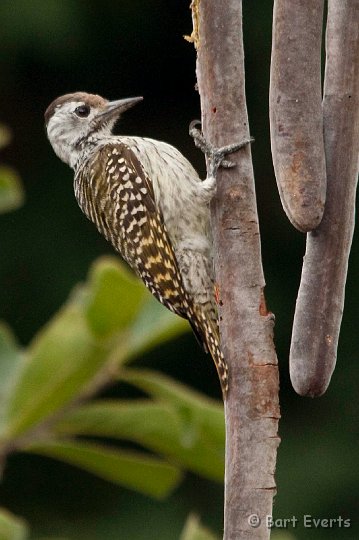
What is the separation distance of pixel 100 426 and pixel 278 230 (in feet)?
20.2

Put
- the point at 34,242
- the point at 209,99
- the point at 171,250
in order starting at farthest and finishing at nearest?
the point at 34,242, the point at 171,250, the point at 209,99

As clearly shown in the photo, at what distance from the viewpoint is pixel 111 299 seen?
12.8ft

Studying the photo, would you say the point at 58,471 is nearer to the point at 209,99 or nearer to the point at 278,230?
the point at 278,230

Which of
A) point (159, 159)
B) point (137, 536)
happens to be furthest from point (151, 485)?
point (137, 536)

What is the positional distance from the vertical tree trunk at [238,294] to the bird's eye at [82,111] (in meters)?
2.10

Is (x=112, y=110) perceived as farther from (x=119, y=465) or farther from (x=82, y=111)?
(x=119, y=465)

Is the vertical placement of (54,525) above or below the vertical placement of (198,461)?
above

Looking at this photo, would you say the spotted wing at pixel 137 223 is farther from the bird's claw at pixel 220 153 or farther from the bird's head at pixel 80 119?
the bird's claw at pixel 220 153

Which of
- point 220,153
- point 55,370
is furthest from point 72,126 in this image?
point 220,153

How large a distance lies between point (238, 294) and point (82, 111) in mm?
2402

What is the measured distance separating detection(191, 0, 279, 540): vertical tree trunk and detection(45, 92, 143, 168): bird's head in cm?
207

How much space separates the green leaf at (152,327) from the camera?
400cm

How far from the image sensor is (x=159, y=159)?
4.57 m

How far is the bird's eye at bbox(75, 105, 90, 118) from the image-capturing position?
5098 millimetres
